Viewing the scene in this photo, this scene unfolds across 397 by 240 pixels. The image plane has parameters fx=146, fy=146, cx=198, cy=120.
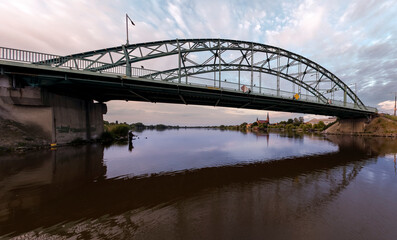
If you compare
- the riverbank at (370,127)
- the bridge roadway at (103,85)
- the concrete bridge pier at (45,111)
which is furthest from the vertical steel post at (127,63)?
the riverbank at (370,127)

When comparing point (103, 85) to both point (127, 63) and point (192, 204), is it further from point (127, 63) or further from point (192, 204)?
point (192, 204)

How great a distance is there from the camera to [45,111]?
20.0 metres

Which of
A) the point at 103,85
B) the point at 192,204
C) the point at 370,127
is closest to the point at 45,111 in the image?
the point at 103,85

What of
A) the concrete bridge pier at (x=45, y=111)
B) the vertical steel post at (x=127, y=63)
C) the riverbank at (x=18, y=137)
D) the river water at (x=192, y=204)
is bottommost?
the river water at (x=192, y=204)

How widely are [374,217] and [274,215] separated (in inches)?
157

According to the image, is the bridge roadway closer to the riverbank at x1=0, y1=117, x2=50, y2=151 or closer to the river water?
the riverbank at x1=0, y1=117, x2=50, y2=151

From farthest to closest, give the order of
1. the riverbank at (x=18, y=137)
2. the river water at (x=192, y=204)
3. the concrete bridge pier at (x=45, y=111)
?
the concrete bridge pier at (x=45, y=111) → the riverbank at (x=18, y=137) → the river water at (x=192, y=204)

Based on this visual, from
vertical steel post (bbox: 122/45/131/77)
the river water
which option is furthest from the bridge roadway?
the river water

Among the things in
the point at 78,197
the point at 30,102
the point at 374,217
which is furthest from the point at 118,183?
the point at 30,102

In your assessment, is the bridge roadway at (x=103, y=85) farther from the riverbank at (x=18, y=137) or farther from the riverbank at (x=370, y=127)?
the riverbank at (x=370, y=127)

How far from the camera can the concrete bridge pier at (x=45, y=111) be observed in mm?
17812

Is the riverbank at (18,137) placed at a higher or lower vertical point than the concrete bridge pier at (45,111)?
lower

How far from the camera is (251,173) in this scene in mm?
11953

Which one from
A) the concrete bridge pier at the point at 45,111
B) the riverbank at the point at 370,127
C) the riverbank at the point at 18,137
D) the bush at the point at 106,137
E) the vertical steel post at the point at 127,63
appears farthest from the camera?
the riverbank at the point at 370,127
